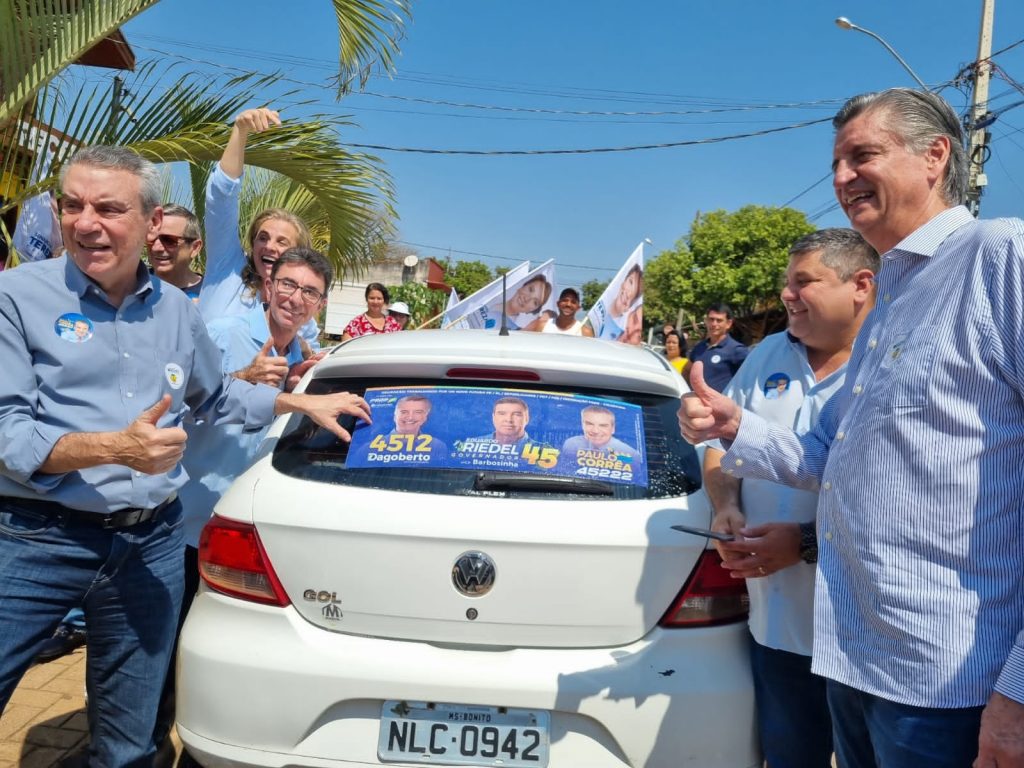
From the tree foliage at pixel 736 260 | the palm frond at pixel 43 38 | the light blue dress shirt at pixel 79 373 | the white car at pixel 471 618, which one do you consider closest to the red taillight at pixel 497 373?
the white car at pixel 471 618

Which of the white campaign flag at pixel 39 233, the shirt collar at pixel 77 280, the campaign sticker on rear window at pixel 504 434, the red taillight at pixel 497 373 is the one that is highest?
the white campaign flag at pixel 39 233

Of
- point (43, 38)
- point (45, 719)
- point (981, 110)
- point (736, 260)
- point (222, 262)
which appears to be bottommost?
point (45, 719)

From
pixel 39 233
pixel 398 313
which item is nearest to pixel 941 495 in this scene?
pixel 39 233

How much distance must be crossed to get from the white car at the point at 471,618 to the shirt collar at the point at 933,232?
34.8 inches

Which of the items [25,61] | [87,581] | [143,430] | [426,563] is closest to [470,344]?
[426,563]

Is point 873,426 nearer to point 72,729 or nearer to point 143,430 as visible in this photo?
point 143,430

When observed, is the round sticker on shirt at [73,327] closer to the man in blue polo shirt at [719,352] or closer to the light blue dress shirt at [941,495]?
the light blue dress shirt at [941,495]

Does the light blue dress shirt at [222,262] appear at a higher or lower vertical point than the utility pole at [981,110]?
lower

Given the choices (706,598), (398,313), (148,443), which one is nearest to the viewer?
(148,443)

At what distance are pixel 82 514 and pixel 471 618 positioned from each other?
3.57 feet

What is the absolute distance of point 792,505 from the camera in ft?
7.41

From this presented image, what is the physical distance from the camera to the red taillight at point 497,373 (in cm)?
241

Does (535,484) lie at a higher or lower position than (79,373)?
lower

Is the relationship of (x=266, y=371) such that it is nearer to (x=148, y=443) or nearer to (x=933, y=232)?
(x=148, y=443)
